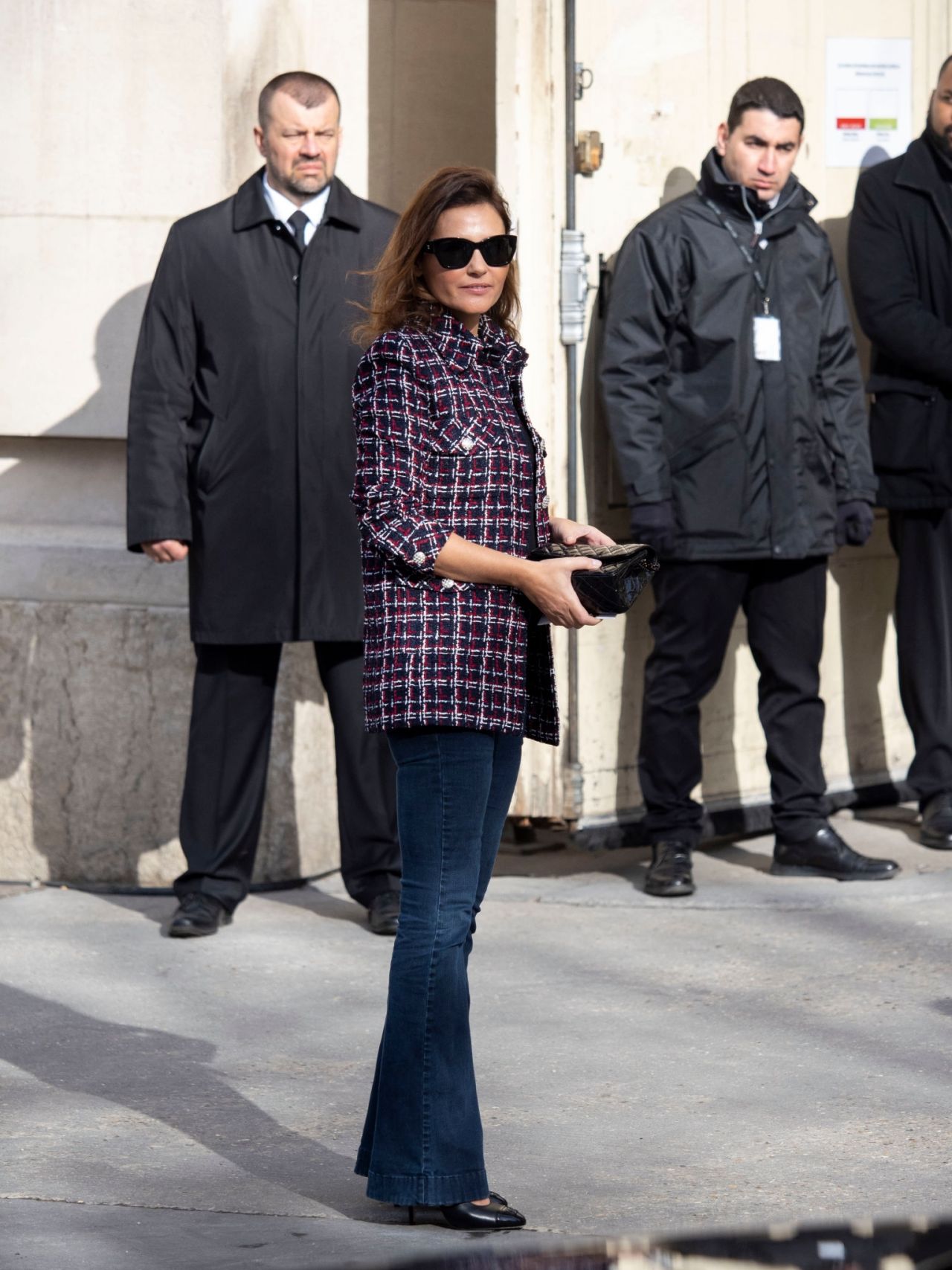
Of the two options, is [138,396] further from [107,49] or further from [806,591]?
[806,591]

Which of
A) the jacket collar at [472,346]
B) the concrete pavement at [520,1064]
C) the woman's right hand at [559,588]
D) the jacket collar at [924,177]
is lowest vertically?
the concrete pavement at [520,1064]

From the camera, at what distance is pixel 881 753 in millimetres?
7270

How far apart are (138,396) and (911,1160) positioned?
2946 millimetres

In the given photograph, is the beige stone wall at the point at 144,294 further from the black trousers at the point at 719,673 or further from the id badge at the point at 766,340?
the id badge at the point at 766,340

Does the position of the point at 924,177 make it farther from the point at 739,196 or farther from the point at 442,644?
the point at 442,644

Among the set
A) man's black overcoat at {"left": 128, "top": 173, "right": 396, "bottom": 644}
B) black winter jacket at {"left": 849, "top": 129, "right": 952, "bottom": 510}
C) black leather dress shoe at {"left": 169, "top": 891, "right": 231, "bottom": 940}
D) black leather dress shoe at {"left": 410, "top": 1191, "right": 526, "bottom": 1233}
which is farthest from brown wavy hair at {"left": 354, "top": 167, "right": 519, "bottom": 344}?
black winter jacket at {"left": 849, "top": 129, "right": 952, "bottom": 510}

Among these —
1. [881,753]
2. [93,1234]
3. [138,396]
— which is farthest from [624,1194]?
[881,753]

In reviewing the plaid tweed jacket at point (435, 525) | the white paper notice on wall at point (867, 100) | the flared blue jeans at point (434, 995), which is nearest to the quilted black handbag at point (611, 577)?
the plaid tweed jacket at point (435, 525)

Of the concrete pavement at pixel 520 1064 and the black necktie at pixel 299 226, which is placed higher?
the black necktie at pixel 299 226

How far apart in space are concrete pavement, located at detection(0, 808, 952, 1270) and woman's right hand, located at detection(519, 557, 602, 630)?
40.4 inches

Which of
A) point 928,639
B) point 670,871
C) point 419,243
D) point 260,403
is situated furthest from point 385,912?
point 419,243

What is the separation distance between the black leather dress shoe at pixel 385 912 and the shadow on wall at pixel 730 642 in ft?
3.26

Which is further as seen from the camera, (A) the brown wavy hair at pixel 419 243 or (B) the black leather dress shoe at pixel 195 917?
(B) the black leather dress shoe at pixel 195 917

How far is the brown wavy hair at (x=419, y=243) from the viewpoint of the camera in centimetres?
370
